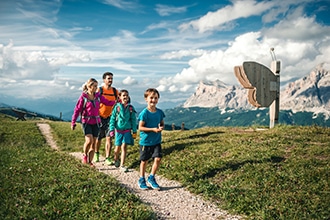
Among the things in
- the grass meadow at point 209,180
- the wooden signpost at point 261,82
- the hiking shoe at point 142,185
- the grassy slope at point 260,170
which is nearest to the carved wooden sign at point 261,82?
the wooden signpost at point 261,82

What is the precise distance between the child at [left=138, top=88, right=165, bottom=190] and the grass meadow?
1.17 meters

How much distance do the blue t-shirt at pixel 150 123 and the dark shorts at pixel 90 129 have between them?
3120mm

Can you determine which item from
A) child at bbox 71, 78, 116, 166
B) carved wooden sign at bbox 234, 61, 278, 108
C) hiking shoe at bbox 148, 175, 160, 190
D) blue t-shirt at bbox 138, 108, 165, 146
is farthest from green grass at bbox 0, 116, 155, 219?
carved wooden sign at bbox 234, 61, 278, 108

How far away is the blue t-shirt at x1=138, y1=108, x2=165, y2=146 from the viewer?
9.11 metres

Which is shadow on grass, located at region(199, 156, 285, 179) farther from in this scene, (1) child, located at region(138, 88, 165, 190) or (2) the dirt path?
(1) child, located at region(138, 88, 165, 190)

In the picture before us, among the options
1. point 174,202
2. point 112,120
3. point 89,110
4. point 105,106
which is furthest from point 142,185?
point 105,106

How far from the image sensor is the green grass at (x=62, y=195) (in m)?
6.63

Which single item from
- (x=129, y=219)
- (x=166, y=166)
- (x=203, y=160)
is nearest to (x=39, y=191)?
(x=129, y=219)

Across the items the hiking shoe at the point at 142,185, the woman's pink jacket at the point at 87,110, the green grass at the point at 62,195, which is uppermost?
the woman's pink jacket at the point at 87,110

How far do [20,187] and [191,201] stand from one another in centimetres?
485

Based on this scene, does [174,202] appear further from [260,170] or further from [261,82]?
[261,82]

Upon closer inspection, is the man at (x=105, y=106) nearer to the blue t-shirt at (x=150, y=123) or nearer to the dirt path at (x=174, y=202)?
the dirt path at (x=174, y=202)

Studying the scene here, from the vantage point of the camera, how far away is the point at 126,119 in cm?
1156

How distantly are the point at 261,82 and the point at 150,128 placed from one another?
35.0ft
